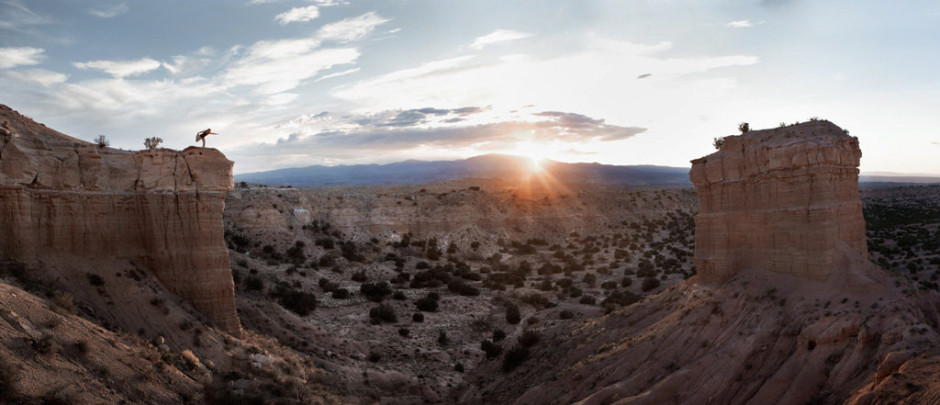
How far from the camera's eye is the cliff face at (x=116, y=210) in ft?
38.4

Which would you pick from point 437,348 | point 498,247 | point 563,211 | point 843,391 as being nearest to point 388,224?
point 498,247

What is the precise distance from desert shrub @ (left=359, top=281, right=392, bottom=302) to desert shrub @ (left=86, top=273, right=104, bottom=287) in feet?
50.1

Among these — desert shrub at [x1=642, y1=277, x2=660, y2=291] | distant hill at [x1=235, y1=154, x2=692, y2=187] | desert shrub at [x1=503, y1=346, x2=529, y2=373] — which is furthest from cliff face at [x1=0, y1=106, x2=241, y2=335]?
distant hill at [x1=235, y1=154, x2=692, y2=187]

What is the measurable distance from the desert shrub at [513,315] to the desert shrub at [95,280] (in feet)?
53.3

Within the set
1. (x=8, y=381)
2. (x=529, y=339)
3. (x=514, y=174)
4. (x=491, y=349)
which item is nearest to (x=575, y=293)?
(x=491, y=349)

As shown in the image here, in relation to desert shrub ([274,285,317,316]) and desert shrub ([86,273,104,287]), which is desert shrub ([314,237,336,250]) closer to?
desert shrub ([274,285,317,316])

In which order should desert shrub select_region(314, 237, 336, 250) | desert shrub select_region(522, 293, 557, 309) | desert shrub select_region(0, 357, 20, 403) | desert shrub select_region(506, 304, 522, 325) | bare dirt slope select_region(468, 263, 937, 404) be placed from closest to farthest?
1. desert shrub select_region(0, 357, 20, 403)
2. bare dirt slope select_region(468, 263, 937, 404)
3. desert shrub select_region(506, 304, 522, 325)
4. desert shrub select_region(522, 293, 557, 309)
5. desert shrub select_region(314, 237, 336, 250)

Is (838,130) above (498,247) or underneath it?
above

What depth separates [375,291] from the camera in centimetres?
2789

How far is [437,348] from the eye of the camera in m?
21.1

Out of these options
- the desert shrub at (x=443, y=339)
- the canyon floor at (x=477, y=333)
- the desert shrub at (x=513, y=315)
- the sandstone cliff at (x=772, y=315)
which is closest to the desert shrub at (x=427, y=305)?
the canyon floor at (x=477, y=333)

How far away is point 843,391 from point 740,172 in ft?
20.7

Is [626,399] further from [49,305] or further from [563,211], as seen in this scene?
[563,211]

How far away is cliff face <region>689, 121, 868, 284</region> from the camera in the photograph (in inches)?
478
